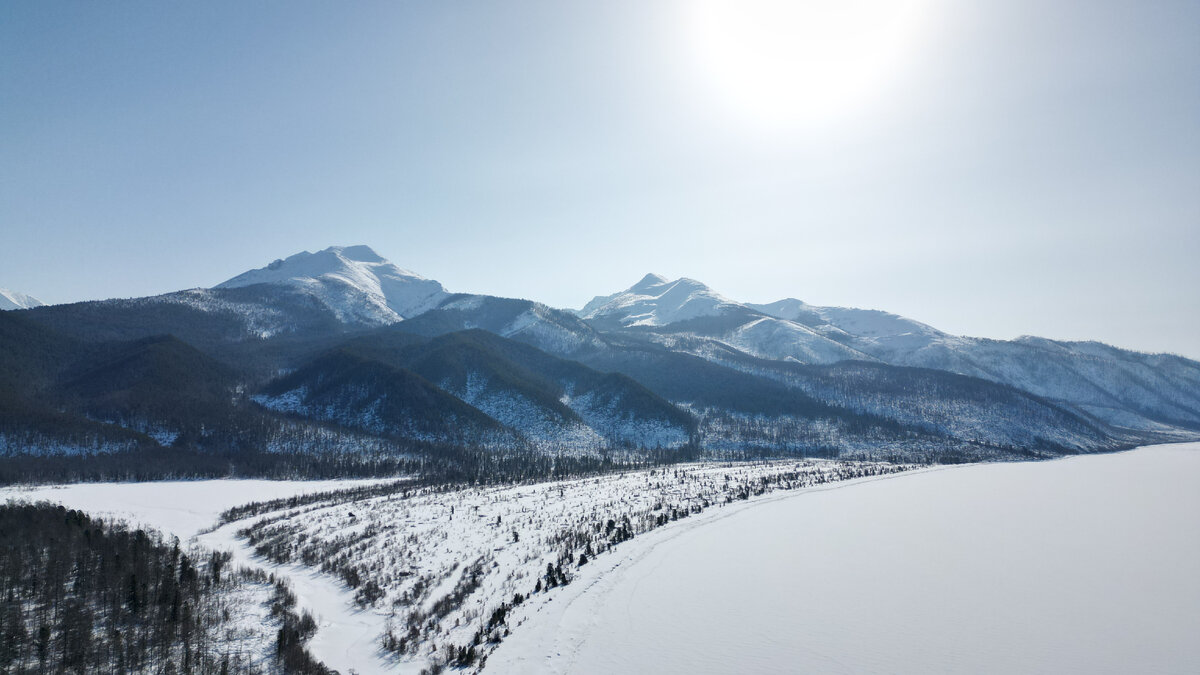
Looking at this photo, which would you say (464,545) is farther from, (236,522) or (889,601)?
(236,522)

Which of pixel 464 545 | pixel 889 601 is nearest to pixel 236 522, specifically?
pixel 464 545

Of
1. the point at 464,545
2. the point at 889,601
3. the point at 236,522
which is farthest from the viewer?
the point at 236,522

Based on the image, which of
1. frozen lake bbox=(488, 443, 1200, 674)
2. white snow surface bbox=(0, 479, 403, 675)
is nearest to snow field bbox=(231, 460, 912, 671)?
white snow surface bbox=(0, 479, 403, 675)

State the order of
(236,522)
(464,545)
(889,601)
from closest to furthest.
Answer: (889,601), (464,545), (236,522)

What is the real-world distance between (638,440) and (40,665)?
144 m

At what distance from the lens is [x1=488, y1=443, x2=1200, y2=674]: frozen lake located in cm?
1956

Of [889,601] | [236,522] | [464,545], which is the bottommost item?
[236,522]

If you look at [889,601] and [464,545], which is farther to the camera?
[464,545]

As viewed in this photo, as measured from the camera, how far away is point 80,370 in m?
164

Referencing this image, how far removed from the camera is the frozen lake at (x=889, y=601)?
19.6 metres

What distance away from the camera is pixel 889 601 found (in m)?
25.6

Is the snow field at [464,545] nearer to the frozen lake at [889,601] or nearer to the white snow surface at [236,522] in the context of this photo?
the white snow surface at [236,522]

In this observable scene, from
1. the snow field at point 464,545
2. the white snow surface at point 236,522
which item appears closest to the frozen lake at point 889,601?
the snow field at point 464,545

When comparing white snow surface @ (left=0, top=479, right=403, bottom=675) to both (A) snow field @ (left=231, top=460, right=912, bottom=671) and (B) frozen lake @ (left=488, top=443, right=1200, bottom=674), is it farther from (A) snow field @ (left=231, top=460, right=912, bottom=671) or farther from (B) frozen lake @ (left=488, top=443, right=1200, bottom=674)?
(B) frozen lake @ (left=488, top=443, right=1200, bottom=674)
